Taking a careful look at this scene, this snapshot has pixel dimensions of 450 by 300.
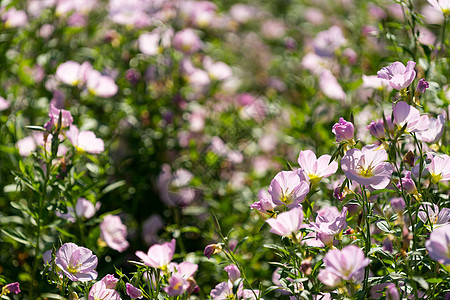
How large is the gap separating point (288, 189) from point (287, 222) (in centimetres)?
14

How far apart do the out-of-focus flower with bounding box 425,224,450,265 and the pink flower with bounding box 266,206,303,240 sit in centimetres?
23

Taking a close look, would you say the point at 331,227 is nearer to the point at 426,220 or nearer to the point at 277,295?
the point at 426,220

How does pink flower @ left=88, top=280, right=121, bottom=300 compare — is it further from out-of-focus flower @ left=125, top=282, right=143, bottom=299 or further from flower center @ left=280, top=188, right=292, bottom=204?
flower center @ left=280, top=188, right=292, bottom=204

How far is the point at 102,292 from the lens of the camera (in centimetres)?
115

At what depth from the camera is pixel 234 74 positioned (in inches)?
108

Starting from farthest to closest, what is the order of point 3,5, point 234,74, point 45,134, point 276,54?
point 276,54 < point 234,74 < point 3,5 < point 45,134

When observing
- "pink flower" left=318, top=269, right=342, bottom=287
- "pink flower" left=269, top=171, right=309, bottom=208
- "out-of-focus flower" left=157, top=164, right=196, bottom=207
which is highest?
"pink flower" left=269, top=171, right=309, bottom=208

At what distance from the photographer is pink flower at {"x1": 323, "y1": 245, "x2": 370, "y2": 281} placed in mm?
920

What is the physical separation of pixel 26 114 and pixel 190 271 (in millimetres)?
1162

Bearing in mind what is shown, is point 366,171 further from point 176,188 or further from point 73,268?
point 176,188

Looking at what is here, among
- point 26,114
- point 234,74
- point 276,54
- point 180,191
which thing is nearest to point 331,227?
point 180,191


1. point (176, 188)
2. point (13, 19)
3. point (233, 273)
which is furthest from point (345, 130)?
point (13, 19)

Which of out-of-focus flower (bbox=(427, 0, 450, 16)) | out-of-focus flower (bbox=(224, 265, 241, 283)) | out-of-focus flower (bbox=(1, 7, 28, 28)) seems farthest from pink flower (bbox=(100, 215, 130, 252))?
out-of-focus flower (bbox=(427, 0, 450, 16))

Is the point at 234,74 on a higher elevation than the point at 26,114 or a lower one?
lower
